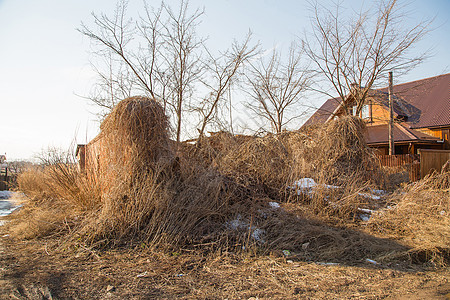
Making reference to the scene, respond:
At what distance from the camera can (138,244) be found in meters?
4.88

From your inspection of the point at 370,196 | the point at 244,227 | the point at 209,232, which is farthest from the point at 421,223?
the point at 209,232

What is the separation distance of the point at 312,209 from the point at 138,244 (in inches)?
148

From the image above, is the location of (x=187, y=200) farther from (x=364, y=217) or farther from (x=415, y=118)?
(x=415, y=118)

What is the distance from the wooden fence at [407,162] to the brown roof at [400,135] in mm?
2039

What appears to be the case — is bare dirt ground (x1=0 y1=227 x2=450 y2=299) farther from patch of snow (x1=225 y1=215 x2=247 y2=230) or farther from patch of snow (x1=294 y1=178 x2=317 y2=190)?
patch of snow (x1=294 y1=178 x2=317 y2=190)

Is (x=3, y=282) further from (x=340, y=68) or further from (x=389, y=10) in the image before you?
(x=389, y=10)

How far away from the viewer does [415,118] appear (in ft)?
→ 68.6

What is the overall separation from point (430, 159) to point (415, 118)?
33.7 ft

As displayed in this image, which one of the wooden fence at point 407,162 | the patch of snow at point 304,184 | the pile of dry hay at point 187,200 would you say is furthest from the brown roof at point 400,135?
the pile of dry hay at point 187,200

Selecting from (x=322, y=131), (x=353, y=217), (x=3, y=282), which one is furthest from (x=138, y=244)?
(x=322, y=131)

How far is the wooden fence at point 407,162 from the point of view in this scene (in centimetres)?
1267

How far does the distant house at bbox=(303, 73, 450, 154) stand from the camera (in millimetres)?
18734

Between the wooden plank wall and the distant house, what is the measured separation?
5109 mm

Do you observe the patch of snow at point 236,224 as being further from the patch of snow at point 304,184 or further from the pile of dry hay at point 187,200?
the patch of snow at point 304,184
